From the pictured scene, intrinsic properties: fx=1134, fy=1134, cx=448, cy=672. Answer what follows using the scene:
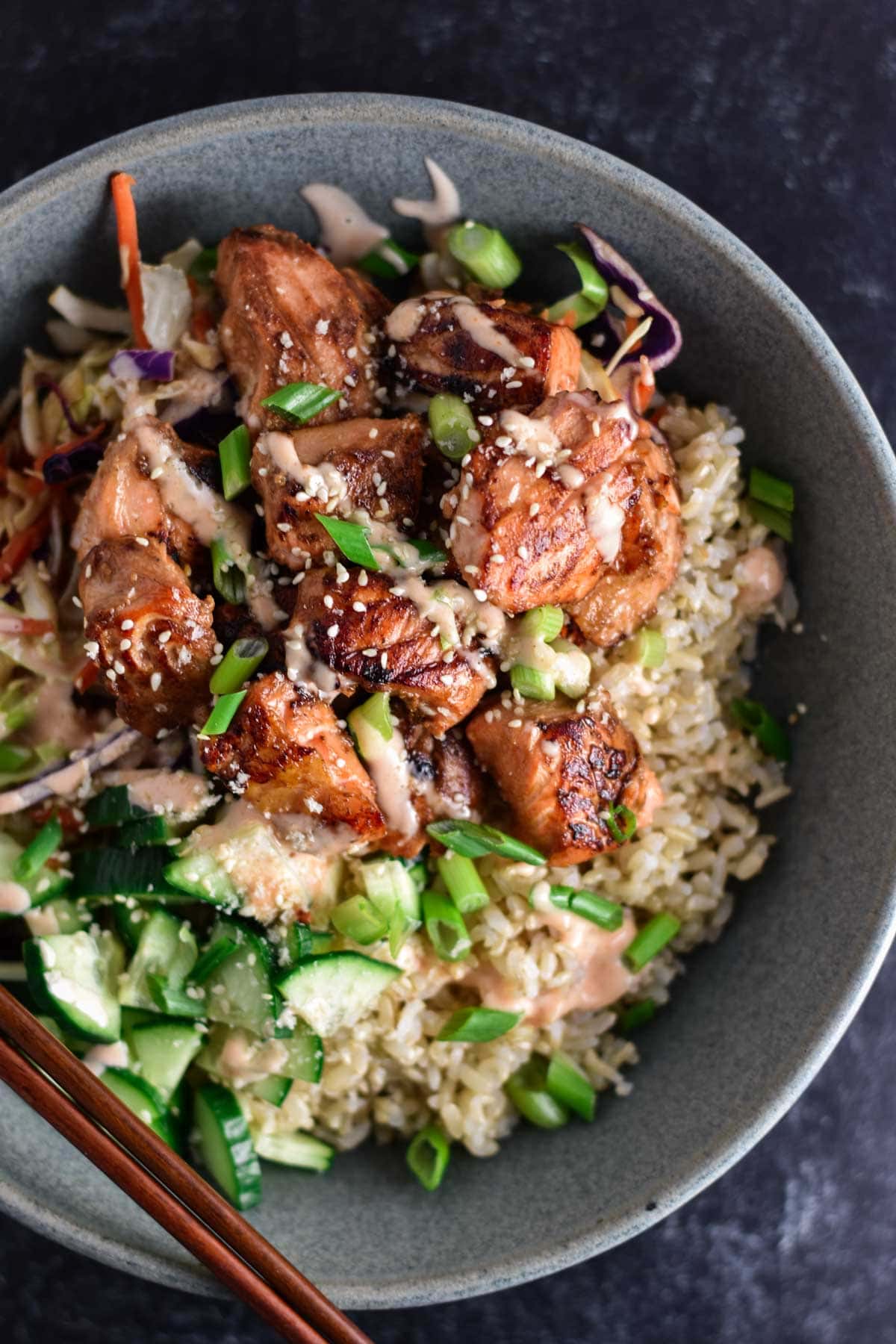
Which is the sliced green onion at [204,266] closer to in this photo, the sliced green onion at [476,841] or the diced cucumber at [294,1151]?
the sliced green onion at [476,841]

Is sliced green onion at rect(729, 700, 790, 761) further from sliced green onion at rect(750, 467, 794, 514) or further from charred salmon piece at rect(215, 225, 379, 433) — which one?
charred salmon piece at rect(215, 225, 379, 433)

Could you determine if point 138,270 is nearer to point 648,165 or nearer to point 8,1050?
point 648,165

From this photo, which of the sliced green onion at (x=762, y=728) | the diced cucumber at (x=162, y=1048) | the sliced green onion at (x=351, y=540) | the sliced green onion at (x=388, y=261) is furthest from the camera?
the sliced green onion at (x=762, y=728)

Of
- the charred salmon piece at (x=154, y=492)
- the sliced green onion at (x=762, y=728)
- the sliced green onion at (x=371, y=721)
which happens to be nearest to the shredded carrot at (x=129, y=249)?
the charred salmon piece at (x=154, y=492)

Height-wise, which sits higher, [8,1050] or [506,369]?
[506,369]

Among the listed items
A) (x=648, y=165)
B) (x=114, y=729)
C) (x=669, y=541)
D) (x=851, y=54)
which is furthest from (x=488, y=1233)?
(x=851, y=54)

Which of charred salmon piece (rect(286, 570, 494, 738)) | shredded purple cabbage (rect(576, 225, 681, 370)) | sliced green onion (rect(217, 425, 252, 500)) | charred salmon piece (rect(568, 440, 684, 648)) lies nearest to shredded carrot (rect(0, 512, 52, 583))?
sliced green onion (rect(217, 425, 252, 500))
